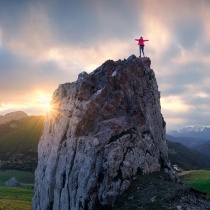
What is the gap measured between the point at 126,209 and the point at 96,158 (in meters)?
7.08

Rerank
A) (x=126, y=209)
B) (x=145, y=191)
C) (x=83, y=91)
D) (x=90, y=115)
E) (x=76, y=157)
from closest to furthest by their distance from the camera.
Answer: (x=126, y=209) < (x=145, y=191) < (x=76, y=157) < (x=90, y=115) < (x=83, y=91)

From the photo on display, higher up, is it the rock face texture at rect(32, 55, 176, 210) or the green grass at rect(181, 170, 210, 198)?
the rock face texture at rect(32, 55, 176, 210)

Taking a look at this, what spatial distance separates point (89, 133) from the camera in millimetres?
38688

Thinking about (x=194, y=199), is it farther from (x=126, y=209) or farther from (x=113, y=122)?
(x=113, y=122)

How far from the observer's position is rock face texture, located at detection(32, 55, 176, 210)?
34.0 m

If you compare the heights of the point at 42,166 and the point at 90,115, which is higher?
the point at 90,115

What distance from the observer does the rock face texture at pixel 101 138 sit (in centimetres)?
3397

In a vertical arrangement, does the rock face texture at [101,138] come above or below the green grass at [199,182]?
above

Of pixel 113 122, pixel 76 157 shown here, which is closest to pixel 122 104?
pixel 113 122

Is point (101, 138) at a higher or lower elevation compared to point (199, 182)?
higher

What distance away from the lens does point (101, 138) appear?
3641 cm

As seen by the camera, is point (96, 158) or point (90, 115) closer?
point (96, 158)

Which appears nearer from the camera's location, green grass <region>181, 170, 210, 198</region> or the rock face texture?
the rock face texture

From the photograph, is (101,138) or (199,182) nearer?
(101,138)
